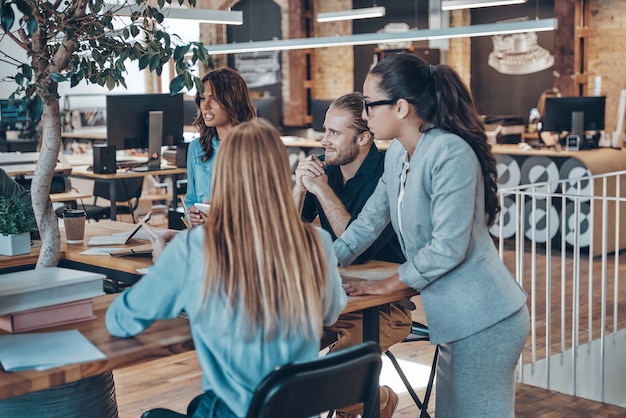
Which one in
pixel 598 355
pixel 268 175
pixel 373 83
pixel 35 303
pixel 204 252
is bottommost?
pixel 598 355

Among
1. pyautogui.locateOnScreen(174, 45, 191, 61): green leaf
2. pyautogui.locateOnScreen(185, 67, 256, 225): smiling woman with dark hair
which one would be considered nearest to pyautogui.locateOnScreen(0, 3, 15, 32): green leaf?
pyautogui.locateOnScreen(174, 45, 191, 61): green leaf

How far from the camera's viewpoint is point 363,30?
41.8 ft

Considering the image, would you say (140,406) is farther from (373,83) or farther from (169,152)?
(169,152)

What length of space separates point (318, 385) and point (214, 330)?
248 mm

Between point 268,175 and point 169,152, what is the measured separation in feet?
19.4

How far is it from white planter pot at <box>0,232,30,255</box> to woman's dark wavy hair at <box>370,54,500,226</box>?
4.82 feet

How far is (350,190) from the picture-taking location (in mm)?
3115

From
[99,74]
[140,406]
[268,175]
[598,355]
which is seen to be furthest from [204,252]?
[598,355]

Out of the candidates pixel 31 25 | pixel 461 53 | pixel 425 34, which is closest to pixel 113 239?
pixel 31 25

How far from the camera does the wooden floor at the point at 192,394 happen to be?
381cm

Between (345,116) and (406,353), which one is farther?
(406,353)

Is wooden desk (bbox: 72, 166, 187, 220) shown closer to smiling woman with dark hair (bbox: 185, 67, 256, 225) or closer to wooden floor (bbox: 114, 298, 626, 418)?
wooden floor (bbox: 114, 298, 626, 418)

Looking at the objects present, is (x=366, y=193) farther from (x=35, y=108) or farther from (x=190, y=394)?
(x=190, y=394)

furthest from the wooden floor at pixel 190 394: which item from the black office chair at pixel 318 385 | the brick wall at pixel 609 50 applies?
the brick wall at pixel 609 50
